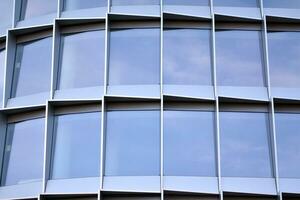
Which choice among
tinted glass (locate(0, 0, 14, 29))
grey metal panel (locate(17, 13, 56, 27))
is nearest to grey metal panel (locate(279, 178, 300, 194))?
grey metal panel (locate(17, 13, 56, 27))

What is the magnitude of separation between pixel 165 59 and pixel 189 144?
2361mm

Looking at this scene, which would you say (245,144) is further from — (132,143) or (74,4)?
(74,4)

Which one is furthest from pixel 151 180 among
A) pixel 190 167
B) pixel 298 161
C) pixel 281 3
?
pixel 281 3

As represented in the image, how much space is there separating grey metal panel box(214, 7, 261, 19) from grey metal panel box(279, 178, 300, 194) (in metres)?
4.42

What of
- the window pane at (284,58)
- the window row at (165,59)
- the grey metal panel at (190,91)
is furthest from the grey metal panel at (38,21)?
the window pane at (284,58)

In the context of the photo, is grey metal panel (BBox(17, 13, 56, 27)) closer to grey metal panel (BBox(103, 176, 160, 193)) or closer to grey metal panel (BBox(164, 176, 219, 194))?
grey metal panel (BBox(103, 176, 160, 193))

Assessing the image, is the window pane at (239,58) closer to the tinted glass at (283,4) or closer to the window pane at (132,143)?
the tinted glass at (283,4)

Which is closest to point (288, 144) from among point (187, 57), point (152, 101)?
point (187, 57)

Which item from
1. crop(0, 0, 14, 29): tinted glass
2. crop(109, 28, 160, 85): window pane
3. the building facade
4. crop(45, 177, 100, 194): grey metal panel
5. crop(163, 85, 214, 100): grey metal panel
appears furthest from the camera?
crop(0, 0, 14, 29): tinted glass

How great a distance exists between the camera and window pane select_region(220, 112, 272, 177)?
564 inches

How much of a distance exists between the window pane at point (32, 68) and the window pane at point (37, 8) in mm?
886

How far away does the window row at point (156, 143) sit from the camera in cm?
1441

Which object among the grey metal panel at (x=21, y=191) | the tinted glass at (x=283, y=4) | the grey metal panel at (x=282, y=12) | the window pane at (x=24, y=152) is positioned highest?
the tinted glass at (x=283, y=4)

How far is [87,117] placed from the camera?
15148 millimetres
